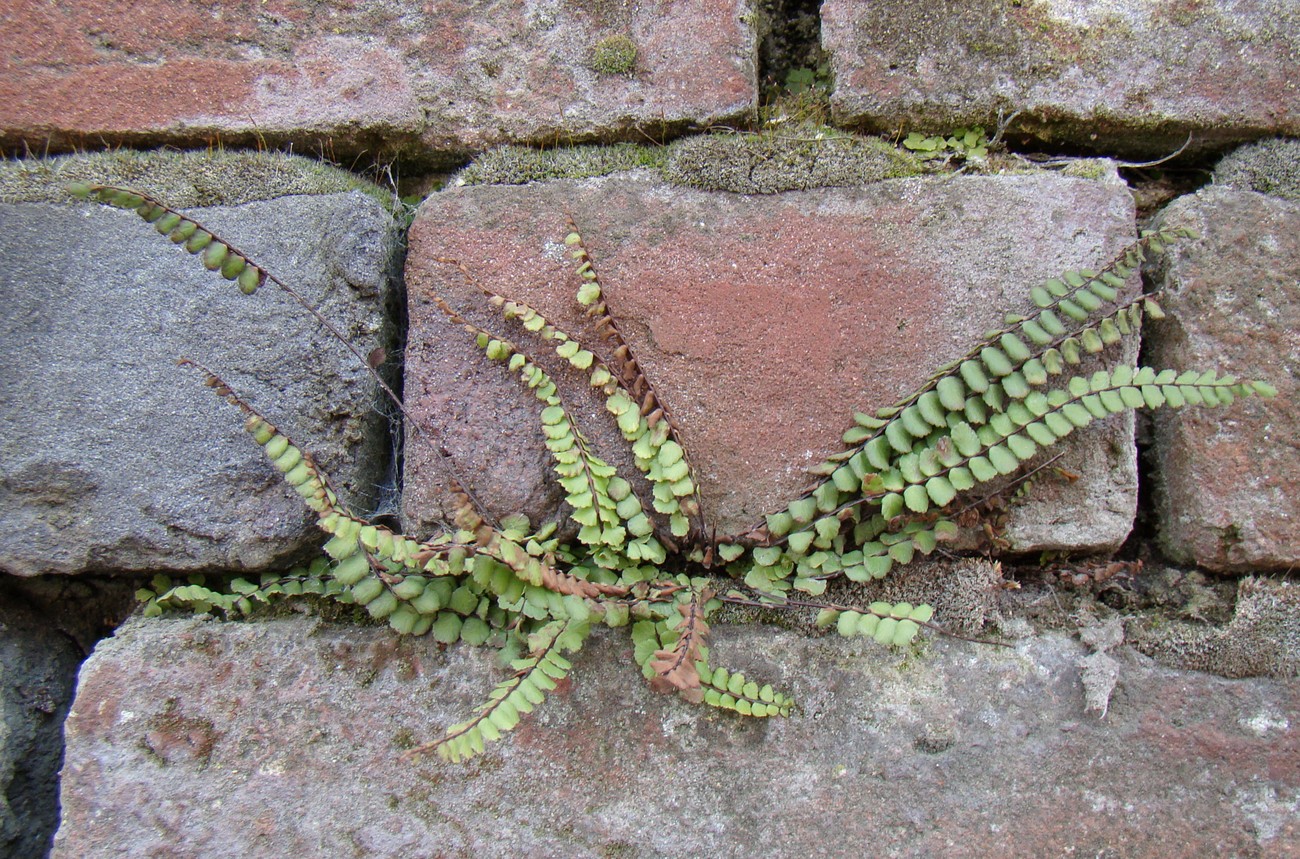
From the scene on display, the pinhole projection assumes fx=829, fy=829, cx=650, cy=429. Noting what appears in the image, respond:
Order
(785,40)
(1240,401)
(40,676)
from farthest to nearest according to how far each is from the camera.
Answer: (785,40)
(40,676)
(1240,401)

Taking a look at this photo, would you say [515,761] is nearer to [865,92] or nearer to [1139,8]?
[865,92]

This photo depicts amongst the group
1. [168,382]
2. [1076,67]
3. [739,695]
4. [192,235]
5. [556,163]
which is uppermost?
[1076,67]

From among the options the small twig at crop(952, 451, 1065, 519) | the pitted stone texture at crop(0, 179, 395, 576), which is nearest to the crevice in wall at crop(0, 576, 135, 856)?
the pitted stone texture at crop(0, 179, 395, 576)

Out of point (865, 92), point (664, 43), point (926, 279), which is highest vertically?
point (664, 43)

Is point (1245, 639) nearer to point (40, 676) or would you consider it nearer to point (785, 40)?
point (785, 40)

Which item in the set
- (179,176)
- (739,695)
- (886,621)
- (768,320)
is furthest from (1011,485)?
(179,176)

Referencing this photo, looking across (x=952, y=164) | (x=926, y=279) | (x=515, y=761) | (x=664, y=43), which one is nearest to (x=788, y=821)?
(x=515, y=761)

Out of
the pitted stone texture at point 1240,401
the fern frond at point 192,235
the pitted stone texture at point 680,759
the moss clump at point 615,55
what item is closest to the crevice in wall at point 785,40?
the moss clump at point 615,55
